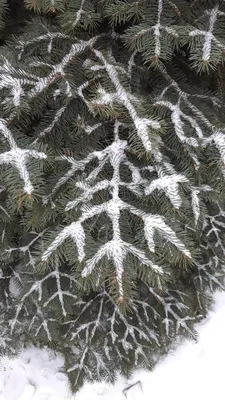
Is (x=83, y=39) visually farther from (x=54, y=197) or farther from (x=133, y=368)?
(x=133, y=368)

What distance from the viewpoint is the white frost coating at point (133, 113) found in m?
1.25

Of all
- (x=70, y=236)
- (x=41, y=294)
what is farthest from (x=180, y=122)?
(x=41, y=294)

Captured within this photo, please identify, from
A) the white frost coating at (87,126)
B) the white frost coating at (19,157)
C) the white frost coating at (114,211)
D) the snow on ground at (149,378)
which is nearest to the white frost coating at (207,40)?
the white frost coating at (114,211)

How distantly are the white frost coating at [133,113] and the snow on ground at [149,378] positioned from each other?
2.23 metres

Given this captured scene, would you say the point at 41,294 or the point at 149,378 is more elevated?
the point at 41,294

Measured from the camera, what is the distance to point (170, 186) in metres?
1.32

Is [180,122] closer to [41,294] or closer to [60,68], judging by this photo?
[60,68]

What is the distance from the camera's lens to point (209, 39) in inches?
51.4

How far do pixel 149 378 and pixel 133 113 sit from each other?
233 cm

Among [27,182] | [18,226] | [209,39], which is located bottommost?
[18,226]

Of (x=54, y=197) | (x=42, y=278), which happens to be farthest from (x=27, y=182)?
(x=42, y=278)

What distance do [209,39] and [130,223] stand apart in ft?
2.45

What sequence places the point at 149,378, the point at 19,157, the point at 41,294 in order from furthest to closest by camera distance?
1. the point at 149,378
2. the point at 41,294
3. the point at 19,157

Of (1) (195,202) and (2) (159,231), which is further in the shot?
(1) (195,202)
